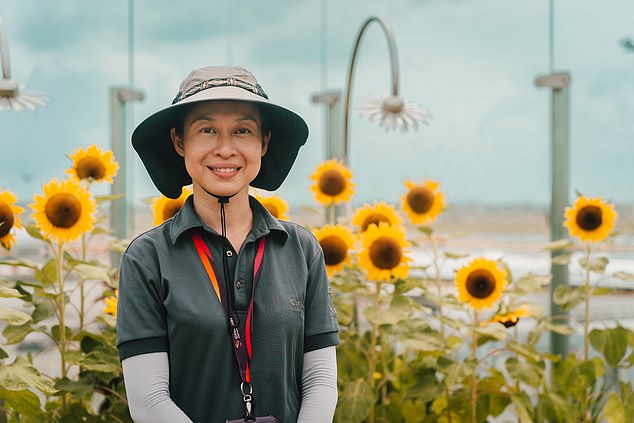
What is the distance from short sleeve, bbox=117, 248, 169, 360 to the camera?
3.31 ft

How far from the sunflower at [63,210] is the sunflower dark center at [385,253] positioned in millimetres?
785

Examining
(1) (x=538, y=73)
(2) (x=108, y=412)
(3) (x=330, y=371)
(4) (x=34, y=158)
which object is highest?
(1) (x=538, y=73)

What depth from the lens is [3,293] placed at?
156 cm

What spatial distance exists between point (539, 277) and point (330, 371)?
149 cm

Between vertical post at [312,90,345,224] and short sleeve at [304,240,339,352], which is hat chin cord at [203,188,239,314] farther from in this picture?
vertical post at [312,90,345,224]

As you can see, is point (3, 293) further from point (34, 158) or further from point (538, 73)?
point (538, 73)

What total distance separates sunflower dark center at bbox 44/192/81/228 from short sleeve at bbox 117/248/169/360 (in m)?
0.84

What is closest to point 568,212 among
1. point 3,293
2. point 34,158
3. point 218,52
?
point 218,52

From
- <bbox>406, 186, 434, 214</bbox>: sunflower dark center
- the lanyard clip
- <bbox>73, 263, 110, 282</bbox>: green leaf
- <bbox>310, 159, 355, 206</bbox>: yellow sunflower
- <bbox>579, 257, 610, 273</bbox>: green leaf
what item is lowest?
the lanyard clip

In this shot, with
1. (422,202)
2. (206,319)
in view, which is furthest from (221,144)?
(422,202)

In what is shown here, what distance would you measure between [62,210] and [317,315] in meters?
0.96

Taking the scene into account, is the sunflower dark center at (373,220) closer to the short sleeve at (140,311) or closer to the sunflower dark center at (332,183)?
the sunflower dark center at (332,183)

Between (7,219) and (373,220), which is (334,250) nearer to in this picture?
(373,220)

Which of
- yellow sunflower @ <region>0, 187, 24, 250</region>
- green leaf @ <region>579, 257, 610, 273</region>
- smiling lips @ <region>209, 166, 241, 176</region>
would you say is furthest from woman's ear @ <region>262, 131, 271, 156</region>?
green leaf @ <region>579, 257, 610, 273</region>
